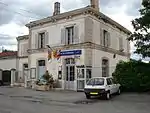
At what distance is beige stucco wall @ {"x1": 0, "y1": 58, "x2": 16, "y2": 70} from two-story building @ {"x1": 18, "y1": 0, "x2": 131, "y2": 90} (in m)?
7.72

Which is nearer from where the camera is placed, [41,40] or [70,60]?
[70,60]

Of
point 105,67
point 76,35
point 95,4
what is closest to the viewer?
point 76,35

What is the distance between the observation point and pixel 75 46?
86.6 ft

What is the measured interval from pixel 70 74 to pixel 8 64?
49.4 feet

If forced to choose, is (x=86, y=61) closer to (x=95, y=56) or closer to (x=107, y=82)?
(x=95, y=56)

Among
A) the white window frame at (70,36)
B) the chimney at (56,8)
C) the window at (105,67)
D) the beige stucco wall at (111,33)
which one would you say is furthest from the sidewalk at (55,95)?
the chimney at (56,8)

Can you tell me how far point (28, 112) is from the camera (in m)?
12.6

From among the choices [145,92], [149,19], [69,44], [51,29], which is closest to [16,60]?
[51,29]

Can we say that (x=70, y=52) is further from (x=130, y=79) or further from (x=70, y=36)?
(x=130, y=79)

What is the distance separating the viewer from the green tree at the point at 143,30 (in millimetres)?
16594

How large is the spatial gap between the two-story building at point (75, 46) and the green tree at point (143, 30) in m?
8.58

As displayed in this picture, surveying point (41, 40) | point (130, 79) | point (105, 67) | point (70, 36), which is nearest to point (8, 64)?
point (41, 40)

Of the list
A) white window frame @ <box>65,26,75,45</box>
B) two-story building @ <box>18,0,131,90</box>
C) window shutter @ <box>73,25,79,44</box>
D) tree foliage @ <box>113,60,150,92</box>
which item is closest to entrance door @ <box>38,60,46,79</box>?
two-story building @ <box>18,0,131,90</box>

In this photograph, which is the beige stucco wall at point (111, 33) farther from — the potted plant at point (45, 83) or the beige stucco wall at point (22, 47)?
the beige stucco wall at point (22, 47)
